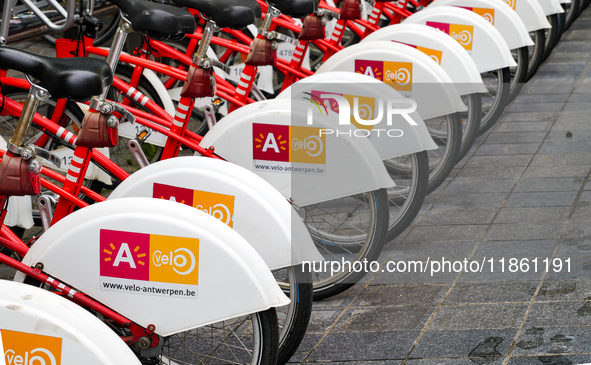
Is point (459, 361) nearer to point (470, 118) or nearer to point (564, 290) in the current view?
point (564, 290)

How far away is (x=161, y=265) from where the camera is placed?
7.84 feet

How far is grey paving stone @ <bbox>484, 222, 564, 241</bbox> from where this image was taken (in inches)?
164

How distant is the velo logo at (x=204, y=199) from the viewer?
291 centimetres

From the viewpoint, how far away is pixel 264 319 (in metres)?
2.49

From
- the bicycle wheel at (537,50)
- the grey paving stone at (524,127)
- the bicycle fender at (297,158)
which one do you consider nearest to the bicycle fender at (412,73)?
the bicycle fender at (297,158)

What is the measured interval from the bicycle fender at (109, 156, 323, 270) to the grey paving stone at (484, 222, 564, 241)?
165 cm

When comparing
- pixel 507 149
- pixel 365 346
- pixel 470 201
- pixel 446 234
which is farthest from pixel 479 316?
pixel 507 149

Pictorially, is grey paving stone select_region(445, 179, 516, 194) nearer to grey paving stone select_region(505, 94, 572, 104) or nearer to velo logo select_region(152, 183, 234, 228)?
grey paving stone select_region(505, 94, 572, 104)

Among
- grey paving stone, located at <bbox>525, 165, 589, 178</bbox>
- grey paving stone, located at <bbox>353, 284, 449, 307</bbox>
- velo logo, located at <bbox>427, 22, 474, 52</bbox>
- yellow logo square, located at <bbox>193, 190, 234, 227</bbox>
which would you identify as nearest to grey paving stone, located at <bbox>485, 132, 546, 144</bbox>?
grey paving stone, located at <bbox>525, 165, 589, 178</bbox>

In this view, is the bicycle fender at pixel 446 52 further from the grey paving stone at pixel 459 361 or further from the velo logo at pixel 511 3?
the grey paving stone at pixel 459 361

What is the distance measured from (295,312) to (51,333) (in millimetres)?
1106

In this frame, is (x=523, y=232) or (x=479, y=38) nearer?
(x=523, y=232)

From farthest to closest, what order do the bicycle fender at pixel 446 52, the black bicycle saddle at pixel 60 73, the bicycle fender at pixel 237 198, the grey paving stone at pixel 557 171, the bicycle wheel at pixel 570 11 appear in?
the bicycle wheel at pixel 570 11
the grey paving stone at pixel 557 171
the bicycle fender at pixel 446 52
the bicycle fender at pixel 237 198
the black bicycle saddle at pixel 60 73

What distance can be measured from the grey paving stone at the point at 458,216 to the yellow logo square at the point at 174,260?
2.34 m
